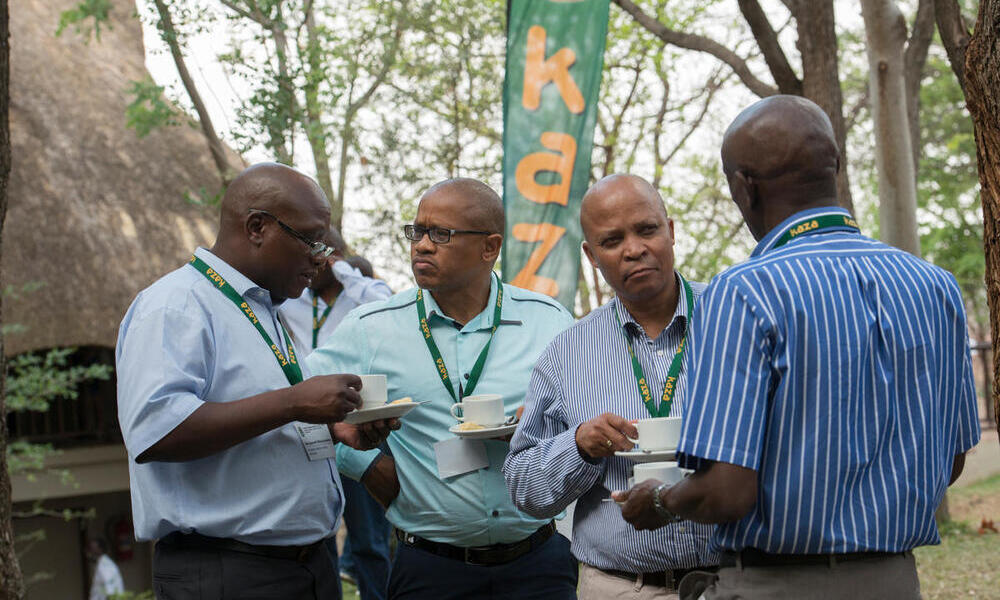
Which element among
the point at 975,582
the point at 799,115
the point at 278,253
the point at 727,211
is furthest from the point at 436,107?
the point at 799,115

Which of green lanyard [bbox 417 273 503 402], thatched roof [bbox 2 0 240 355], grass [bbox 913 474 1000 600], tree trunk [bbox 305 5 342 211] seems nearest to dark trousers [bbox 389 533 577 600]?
green lanyard [bbox 417 273 503 402]

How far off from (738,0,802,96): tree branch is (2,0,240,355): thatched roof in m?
8.21

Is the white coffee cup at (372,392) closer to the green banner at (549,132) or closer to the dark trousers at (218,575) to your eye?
the dark trousers at (218,575)

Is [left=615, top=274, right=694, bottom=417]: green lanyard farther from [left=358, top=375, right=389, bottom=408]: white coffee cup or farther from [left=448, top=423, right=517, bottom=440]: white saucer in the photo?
[left=358, top=375, right=389, bottom=408]: white coffee cup

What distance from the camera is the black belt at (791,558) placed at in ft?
6.89

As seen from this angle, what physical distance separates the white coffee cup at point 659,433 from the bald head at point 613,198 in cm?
88

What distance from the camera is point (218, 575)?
115 inches

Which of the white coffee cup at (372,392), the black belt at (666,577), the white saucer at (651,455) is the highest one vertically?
the white coffee cup at (372,392)

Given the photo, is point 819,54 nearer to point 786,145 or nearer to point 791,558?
point 786,145

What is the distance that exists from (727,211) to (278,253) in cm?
1573

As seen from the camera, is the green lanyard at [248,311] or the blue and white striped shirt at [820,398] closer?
the blue and white striped shirt at [820,398]

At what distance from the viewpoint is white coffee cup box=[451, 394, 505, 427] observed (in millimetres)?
3189

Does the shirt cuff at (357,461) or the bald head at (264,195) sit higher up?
the bald head at (264,195)

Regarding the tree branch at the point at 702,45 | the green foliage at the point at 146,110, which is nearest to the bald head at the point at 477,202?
the tree branch at the point at 702,45
